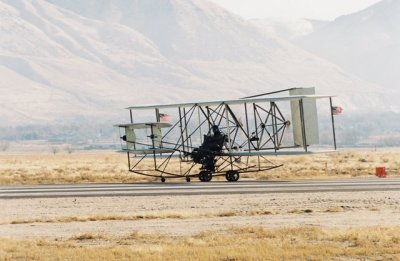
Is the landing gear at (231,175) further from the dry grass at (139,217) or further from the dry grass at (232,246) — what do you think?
the dry grass at (232,246)

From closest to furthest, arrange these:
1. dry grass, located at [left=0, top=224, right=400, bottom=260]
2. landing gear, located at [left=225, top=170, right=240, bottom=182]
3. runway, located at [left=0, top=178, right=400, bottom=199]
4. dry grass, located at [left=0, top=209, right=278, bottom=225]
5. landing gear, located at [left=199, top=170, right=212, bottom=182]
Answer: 1. dry grass, located at [left=0, top=224, right=400, bottom=260]
2. dry grass, located at [left=0, top=209, right=278, bottom=225]
3. runway, located at [left=0, top=178, right=400, bottom=199]
4. landing gear, located at [left=225, top=170, right=240, bottom=182]
5. landing gear, located at [left=199, top=170, right=212, bottom=182]

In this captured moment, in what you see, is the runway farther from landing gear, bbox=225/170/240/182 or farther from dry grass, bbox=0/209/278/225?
dry grass, bbox=0/209/278/225

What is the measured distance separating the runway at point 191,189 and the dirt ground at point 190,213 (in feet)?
8.12

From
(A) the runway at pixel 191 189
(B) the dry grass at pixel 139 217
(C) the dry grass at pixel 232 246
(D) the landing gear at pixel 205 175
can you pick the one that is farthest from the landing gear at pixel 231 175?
(C) the dry grass at pixel 232 246

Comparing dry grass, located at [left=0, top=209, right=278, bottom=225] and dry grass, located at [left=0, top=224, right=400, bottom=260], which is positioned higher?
dry grass, located at [left=0, top=209, right=278, bottom=225]

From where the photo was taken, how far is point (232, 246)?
1107 inches

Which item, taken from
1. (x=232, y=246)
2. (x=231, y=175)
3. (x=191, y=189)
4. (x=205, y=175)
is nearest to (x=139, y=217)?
(x=232, y=246)

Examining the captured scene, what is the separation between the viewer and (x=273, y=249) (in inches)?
1068

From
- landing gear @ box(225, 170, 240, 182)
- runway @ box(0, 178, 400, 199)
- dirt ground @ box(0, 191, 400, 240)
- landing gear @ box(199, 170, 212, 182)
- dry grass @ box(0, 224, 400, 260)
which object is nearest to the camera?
dry grass @ box(0, 224, 400, 260)

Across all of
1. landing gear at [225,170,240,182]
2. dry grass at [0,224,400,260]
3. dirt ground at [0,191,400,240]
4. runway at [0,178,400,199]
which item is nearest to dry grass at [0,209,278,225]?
dirt ground at [0,191,400,240]

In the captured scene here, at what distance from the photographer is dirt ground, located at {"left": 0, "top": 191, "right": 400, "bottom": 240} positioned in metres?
34.2

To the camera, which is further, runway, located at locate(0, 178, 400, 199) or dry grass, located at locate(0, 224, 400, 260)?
runway, located at locate(0, 178, 400, 199)

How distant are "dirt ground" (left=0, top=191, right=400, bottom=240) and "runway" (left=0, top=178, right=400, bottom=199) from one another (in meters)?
2.47

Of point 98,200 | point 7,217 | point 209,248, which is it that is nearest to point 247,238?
point 209,248
